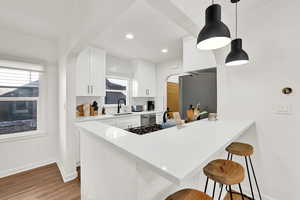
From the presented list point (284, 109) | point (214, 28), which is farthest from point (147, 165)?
point (284, 109)

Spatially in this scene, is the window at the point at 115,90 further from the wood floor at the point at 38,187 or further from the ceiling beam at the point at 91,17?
the wood floor at the point at 38,187

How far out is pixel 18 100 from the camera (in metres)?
2.50

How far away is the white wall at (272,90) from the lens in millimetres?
1409

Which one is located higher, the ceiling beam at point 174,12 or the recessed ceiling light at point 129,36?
the recessed ceiling light at point 129,36

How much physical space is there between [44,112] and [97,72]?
1.39 metres

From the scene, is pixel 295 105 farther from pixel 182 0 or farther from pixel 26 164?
pixel 26 164

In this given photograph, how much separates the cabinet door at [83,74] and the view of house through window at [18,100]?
820 millimetres

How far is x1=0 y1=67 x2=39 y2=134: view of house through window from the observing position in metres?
2.37

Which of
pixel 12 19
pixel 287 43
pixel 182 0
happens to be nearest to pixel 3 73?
pixel 12 19

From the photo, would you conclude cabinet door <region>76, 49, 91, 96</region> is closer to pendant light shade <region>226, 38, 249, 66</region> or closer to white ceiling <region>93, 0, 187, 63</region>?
white ceiling <region>93, 0, 187, 63</region>

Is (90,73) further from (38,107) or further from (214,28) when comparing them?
(214,28)

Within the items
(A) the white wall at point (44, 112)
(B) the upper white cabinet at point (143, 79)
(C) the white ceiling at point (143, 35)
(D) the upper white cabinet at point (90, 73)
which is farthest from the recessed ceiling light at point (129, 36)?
(A) the white wall at point (44, 112)

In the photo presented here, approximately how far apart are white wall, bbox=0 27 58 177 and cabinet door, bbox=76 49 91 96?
1.71 feet

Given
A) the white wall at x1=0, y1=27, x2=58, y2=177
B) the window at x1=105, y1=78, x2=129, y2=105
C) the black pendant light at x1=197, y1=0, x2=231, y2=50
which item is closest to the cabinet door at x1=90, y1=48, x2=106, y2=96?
the window at x1=105, y1=78, x2=129, y2=105
